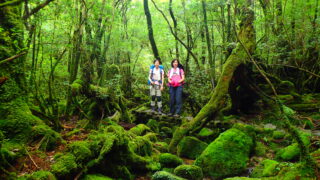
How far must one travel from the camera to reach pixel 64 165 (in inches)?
172

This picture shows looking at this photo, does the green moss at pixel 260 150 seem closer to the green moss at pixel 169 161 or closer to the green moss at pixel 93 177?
the green moss at pixel 169 161

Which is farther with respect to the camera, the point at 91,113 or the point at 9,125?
the point at 91,113

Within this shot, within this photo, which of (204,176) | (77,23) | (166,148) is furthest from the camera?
(77,23)

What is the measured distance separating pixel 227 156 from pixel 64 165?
4.44m

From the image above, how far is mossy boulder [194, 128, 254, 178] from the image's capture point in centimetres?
632

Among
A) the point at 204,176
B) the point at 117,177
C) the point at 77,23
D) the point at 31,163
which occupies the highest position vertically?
the point at 77,23

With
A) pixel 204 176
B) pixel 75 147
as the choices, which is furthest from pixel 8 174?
pixel 204 176

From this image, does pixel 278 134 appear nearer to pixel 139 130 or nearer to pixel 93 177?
pixel 139 130

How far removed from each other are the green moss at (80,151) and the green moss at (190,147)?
3.97 metres

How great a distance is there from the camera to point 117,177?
549cm

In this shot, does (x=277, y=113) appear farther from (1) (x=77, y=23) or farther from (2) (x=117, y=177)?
(1) (x=77, y=23)

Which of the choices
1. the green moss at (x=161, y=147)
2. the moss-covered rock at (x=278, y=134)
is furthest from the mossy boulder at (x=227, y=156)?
the moss-covered rock at (x=278, y=134)

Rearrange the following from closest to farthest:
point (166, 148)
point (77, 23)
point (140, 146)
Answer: point (140, 146), point (166, 148), point (77, 23)

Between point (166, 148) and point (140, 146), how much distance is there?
155 cm
